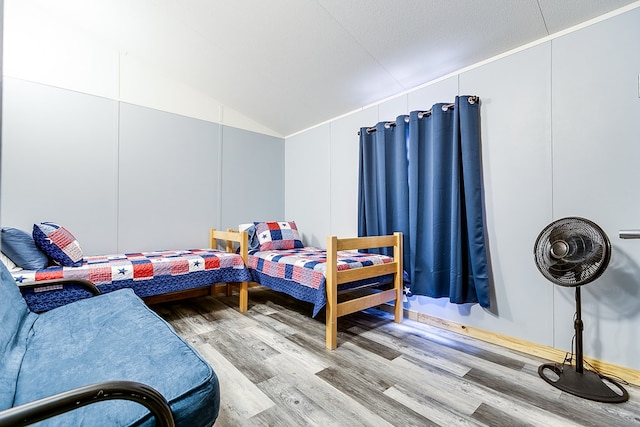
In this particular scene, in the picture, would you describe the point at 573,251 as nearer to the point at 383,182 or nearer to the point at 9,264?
the point at 383,182

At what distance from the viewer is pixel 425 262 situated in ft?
7.82

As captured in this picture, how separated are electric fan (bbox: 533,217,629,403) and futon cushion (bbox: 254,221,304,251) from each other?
224cm

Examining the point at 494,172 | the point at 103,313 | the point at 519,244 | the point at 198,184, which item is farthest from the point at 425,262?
the point at 198,184

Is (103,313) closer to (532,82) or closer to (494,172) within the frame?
(494,172)

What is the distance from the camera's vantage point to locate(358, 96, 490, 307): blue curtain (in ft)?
6.93

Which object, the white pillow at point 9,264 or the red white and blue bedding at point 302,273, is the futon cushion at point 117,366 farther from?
A: the red white and blue bedding at point 302,273

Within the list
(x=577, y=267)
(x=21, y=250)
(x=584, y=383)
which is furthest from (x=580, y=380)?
(x=21, y=250)

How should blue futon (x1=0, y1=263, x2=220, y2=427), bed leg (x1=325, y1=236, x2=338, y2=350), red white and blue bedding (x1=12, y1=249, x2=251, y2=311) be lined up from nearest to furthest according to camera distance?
blue futon (x1=0, y1=263, x2=220, y2=427) → red white and blue bedding (x1=12, y1=249, x2=251, y2=311) → bed leg (x1=325, y1=236, x2=338, y2=350)

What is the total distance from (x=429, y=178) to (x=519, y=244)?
2.67 feet

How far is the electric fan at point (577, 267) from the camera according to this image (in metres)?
1.45

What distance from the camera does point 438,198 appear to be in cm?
226

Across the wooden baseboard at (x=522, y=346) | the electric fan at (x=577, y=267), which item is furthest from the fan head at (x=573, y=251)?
the wooden baseboard at (x=522, y=346)

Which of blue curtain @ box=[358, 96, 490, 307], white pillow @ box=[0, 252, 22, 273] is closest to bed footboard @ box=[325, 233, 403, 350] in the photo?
blue curtain @ box=[358, 96, 490, 307]

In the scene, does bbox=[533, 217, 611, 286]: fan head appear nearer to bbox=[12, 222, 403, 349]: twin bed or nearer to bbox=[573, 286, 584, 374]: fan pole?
bbox=[573, 286, 584, 374]: fan pole
